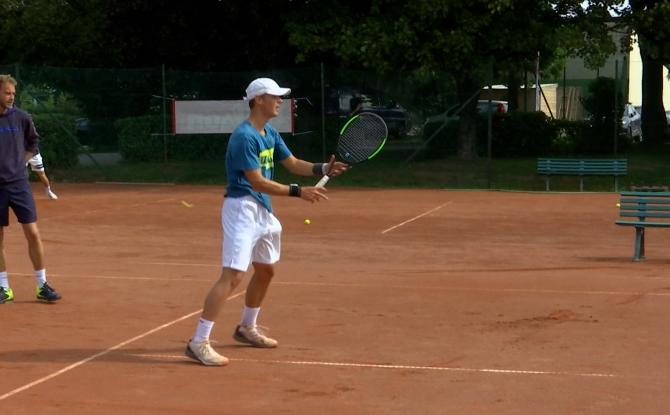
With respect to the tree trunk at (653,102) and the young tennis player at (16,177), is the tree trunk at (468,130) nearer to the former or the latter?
the tree trunk at (653,102)

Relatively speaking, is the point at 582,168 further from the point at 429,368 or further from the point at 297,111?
the point at 429,368

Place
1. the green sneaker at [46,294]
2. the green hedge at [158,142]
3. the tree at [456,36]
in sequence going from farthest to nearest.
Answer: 1. the green hedge at [158,142]
2. the tree at [456,36]
3. the green sneaker at [46,294]

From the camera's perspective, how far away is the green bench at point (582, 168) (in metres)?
21.8

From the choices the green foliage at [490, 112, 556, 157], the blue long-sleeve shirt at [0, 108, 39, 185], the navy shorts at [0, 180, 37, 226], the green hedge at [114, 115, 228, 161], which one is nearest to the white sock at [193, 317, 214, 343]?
the navy shorts at [0, 180, 37, 226]

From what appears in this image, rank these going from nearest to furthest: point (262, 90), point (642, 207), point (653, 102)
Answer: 1. point (262, 90)
2. point (642, 207)
3. point (653, 102)

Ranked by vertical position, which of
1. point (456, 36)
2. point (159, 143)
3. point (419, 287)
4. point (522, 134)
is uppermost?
point (456, 36)

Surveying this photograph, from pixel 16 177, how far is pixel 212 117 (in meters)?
15.1

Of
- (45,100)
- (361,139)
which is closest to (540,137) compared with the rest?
(45,100)

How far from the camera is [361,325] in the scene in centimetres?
817

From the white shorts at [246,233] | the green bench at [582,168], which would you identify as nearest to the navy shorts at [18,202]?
the white shorts at [246,233]

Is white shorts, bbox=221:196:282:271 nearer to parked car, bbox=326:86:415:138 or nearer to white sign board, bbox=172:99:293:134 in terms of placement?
white sign board, bbox=172:99:293:134

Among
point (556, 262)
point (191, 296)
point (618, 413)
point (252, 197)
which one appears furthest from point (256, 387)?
point (556, 262)

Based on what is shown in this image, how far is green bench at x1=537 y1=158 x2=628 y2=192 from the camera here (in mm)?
21797

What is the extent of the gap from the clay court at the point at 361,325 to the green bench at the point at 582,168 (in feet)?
21.8
